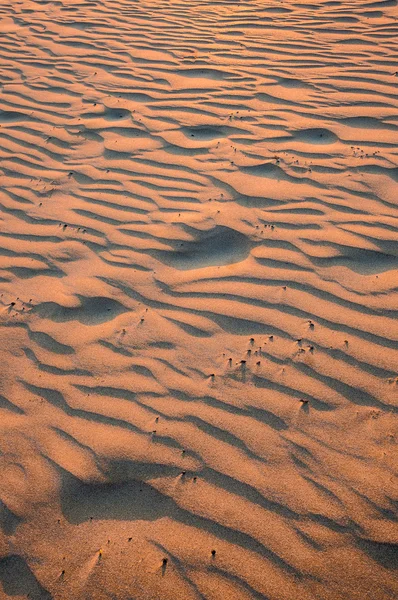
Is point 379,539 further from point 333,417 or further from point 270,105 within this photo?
point 270,105

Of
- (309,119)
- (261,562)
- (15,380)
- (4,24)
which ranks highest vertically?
(4,24)

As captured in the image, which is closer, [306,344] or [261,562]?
[261,562]

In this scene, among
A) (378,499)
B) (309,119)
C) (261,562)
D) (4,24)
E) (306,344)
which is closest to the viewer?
(261,562)

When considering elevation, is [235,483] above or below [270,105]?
below

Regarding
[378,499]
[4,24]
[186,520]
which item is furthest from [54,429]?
[4,24]

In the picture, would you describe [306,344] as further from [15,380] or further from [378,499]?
[15,380]

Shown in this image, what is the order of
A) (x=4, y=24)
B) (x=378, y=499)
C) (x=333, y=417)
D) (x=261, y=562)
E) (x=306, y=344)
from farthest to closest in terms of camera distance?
(x=4, y=24)
(x=306, y=344)
(x=333, y=417)
(x=378, y=499)
(x=261, y=562)

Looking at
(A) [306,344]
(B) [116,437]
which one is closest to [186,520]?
(B) [116,437]
